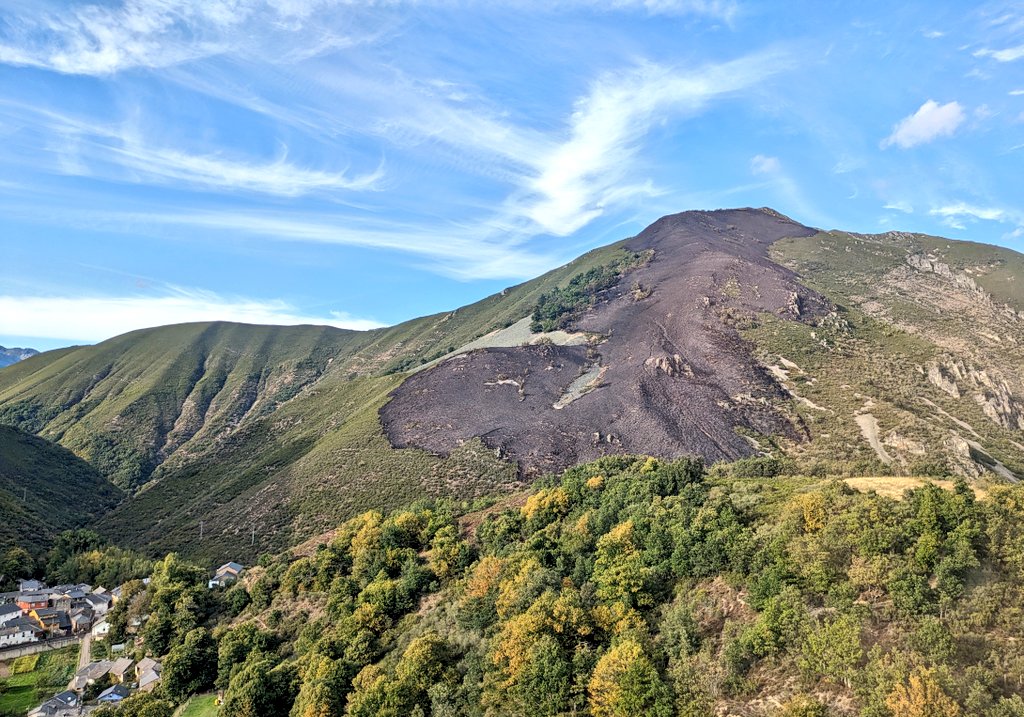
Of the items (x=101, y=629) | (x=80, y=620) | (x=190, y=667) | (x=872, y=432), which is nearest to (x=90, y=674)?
(x=101, y=629)

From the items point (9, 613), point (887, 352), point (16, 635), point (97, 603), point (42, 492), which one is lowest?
point (16, 635)

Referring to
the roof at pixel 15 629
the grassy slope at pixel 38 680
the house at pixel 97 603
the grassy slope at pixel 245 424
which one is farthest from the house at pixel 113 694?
the grassy slope at pixel 245 424

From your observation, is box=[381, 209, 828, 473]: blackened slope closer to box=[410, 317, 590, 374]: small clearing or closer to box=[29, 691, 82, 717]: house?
box=[410, 317, 590, 374]: small clearing

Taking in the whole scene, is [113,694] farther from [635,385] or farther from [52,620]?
[635,385]

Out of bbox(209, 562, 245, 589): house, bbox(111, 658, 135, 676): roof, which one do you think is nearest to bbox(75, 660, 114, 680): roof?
bbox(111, 658, 135, 676): roof

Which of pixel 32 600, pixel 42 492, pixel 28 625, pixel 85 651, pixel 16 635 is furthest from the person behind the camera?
pixel 42 492

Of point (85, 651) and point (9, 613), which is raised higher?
point (9, 613)

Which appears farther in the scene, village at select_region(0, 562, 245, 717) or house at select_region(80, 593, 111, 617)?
house at select_region(80, 593, 111, 617)
